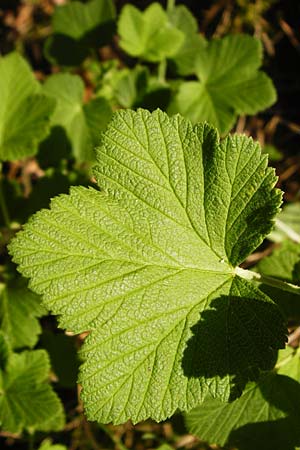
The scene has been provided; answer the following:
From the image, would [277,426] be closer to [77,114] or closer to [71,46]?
[77,114]

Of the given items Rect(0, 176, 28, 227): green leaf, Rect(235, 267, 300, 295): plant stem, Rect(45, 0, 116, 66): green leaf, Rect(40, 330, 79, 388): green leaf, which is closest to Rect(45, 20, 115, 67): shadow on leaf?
Rect(45, 0, 116, 66): green leaf

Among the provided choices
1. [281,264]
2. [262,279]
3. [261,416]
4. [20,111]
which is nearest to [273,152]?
[281,264]

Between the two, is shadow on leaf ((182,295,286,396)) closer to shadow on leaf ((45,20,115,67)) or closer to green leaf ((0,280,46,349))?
green leaf ((0,280,46,349))

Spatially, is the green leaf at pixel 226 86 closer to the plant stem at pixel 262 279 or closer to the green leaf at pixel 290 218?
the green leaf at pixel 290 218

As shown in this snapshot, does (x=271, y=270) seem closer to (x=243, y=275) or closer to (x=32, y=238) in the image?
(x=243, y=275)

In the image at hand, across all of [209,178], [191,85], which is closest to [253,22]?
[191,85]

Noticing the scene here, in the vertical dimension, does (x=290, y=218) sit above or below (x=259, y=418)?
above
